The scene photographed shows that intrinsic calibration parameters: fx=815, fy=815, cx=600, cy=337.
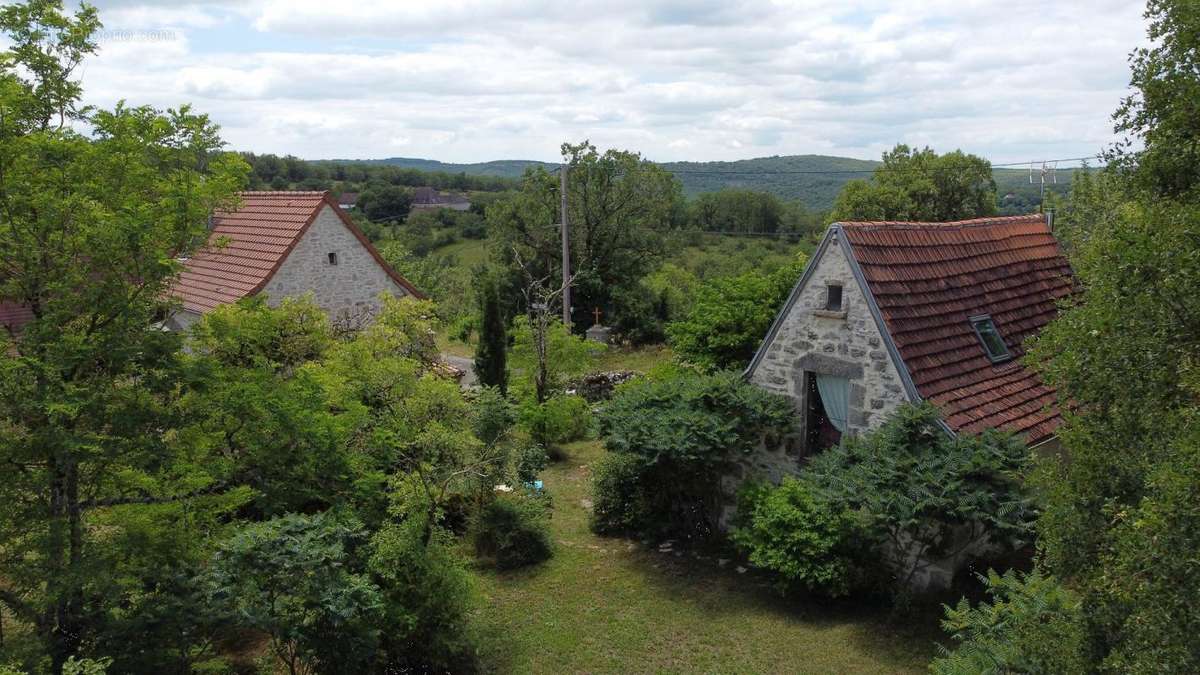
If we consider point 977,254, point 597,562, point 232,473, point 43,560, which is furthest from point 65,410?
point 977,254

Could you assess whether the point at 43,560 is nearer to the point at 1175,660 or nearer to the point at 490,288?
the point at 1175,660

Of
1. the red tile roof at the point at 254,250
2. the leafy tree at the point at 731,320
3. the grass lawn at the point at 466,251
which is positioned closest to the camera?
the leafy tree at the point at 731,320

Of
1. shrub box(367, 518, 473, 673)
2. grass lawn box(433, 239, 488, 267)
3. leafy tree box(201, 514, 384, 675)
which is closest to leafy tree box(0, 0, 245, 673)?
Result: leafy tree box(201, 514, 384, 675)

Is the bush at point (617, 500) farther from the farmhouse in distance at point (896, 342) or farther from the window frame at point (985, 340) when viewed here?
the window frame at point (985, 340)

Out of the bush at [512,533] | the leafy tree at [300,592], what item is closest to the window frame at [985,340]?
the bush at [512,533]

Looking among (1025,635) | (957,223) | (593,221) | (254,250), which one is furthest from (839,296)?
(593,221)

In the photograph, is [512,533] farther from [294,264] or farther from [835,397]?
[294,264]
